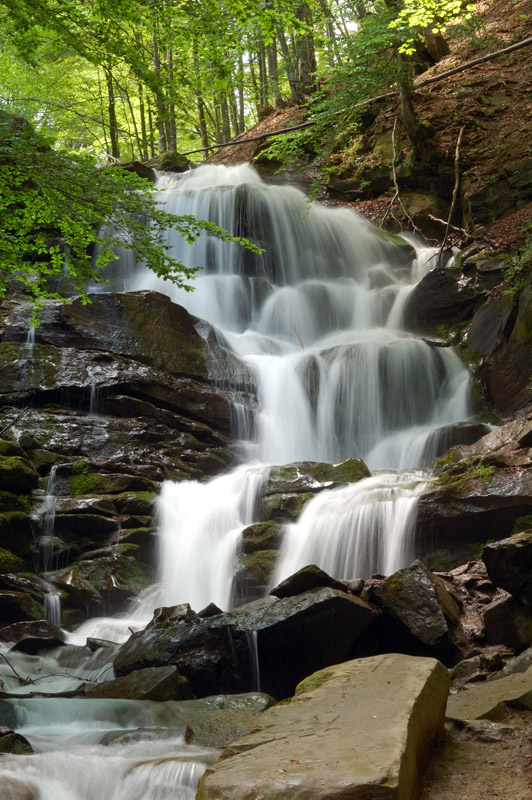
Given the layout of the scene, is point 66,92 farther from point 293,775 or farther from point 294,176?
point 293,775

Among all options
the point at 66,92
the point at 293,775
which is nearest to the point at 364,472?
the point at 293,775

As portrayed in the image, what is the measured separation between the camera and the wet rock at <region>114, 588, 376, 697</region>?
5645 mm

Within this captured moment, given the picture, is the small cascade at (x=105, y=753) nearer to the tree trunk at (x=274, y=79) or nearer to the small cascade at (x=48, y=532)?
the small cascade at (x=48, y=532)

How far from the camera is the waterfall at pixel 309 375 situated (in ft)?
26.5

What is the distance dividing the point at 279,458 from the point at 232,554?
3.14 meters

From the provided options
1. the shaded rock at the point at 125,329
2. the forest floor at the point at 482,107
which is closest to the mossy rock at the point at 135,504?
the shaded rock at the point at 125,329

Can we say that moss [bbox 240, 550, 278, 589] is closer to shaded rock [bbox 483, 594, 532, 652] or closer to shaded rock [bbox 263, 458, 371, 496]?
shaded rock [bbox 263, 458, 371, 496]

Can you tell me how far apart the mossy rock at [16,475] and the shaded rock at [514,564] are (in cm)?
619

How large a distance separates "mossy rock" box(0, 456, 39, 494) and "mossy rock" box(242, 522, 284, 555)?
3109 millimetres

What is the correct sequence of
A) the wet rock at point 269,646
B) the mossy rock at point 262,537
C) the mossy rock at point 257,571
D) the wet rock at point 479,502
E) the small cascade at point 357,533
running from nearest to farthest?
the wet rock at point 269,646
the wet rock at point 479,502
the small cascade at point 357,533
the mossy rock at point 257,571
the mossy rock at point 262,537

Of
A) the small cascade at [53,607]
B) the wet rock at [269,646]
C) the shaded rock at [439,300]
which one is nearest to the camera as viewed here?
the wet rock at [269,646]

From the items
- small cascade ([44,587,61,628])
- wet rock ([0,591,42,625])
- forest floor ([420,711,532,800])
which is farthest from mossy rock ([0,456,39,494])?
forest floor ([420,711,532,800])

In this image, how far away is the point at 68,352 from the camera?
36.8 feet

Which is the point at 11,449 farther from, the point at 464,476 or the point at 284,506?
the point at 464,476
